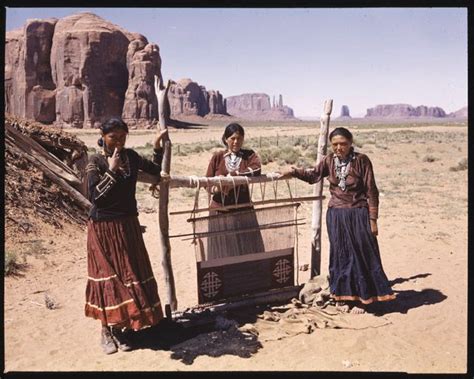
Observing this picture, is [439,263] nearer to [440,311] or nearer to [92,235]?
[440,311]

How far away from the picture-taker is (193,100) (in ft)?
391

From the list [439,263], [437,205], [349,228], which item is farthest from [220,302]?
[437,205]

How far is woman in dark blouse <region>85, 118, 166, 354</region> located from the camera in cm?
363

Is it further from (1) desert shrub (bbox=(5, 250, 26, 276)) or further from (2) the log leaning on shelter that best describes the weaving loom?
(2) the log leaning on shelter

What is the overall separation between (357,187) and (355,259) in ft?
2.41

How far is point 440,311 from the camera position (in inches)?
193

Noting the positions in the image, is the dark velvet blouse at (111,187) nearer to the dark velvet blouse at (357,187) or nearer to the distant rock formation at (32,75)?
the dark velvet blouse at (357,187)

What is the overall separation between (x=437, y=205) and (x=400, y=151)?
41.5ft

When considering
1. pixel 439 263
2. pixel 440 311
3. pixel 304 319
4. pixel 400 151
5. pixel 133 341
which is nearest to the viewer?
pixel 133 341

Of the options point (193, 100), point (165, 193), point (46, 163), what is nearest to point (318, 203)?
point (165, 193)

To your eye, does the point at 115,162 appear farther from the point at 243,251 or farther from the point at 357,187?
the point at 357,187

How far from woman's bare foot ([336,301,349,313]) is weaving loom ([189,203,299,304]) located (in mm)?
557
